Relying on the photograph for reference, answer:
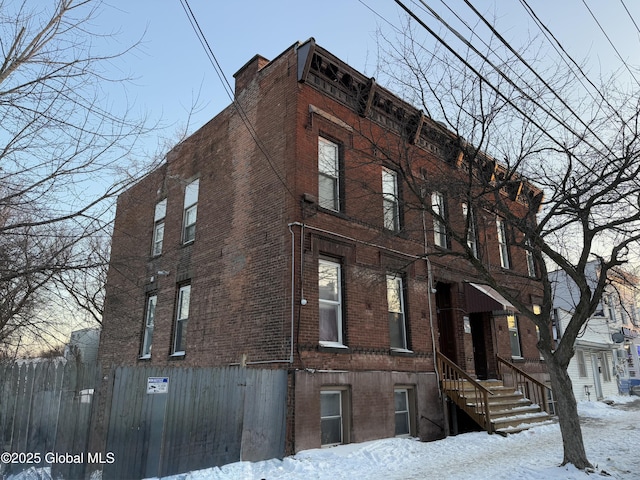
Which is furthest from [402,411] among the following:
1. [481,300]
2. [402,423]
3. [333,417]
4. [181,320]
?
[181,320]

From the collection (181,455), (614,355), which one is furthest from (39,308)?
(614,355)

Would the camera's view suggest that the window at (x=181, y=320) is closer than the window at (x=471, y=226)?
No

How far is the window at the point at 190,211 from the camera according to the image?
1416 cm

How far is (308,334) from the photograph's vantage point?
9.63 metres

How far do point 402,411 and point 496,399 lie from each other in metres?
3.55

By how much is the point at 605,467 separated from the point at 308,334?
18.4ft

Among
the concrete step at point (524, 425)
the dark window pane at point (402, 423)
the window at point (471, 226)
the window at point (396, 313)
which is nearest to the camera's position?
the window at point (471, 226)

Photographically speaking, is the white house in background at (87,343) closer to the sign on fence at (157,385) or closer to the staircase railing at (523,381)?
the sign on fence at (157,385)

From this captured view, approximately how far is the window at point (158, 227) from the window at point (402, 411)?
9.07 meters

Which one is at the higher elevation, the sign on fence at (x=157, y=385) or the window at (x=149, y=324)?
the window at (x=149, y=324)

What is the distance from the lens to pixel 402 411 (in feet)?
37.3

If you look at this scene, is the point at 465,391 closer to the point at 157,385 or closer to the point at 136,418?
the point at 157,385

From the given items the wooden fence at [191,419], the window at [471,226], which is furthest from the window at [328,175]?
the wooden fence at [191,419]

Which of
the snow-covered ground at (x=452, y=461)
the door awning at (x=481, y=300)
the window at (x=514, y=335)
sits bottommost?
the snow-covered ground at (x=452, y=461)
